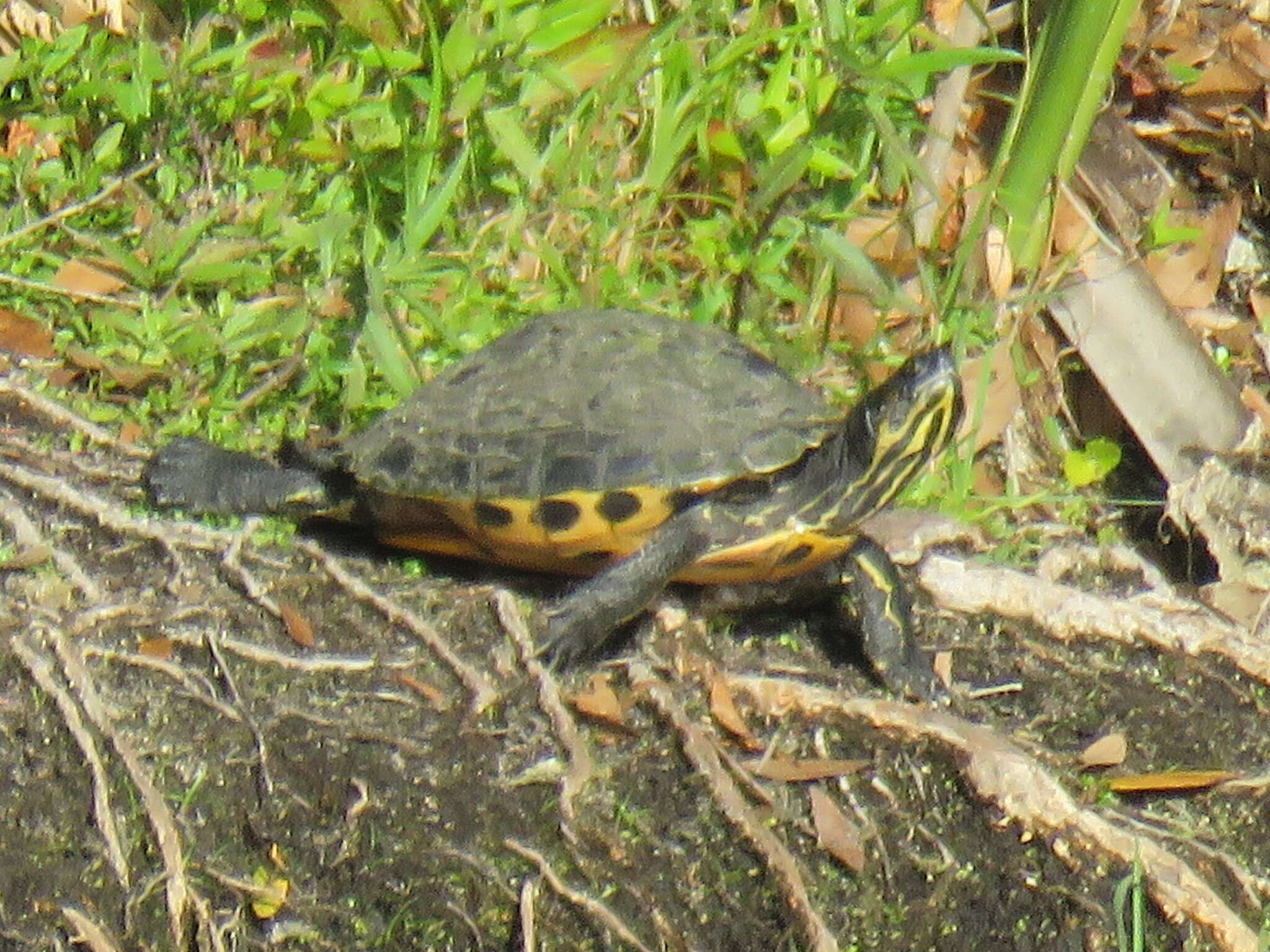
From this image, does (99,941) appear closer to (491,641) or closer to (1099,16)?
(491,641)

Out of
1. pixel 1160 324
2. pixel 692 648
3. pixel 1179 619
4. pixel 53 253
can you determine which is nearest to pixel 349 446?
pixel 692 648

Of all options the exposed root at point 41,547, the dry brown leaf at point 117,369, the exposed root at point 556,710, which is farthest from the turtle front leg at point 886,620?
the dry brown leaf at point 117,369

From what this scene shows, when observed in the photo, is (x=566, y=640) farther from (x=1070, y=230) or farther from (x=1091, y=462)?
(x=1070, y=230)

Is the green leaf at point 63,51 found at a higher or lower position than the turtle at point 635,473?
higher

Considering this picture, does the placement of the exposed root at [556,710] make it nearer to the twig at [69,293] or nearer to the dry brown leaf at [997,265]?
the twig at [69,293]

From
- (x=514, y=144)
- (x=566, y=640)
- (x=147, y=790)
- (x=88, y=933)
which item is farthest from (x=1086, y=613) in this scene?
(x=88, y=933)

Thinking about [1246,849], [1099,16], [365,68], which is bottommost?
[1246,849]

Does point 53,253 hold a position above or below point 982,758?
above
